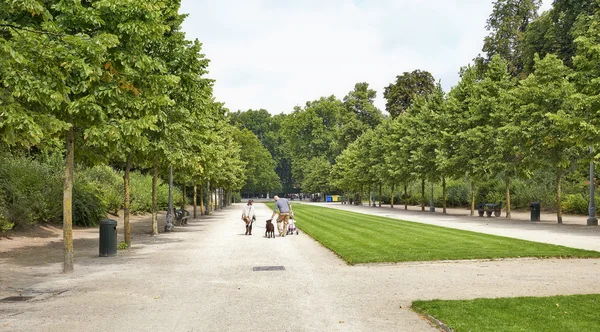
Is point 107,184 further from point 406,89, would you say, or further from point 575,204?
point 406,89

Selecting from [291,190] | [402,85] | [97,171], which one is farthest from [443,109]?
[291,190]

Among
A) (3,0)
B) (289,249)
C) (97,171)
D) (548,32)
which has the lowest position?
(289,249)

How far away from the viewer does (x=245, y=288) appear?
36.1 feet

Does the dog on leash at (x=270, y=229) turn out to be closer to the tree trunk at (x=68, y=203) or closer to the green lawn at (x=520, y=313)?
the tree trunk at (x=68, y=203)

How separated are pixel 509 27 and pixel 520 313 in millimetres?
63462

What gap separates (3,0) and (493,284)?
1145cm

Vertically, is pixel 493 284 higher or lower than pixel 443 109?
lower

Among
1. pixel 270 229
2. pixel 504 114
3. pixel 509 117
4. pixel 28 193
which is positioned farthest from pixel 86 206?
pixel 509 117

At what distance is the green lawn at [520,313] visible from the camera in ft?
24.5

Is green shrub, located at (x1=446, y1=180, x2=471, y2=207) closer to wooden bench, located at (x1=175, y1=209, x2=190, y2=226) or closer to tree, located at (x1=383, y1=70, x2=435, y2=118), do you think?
tree, located at (x1=383, y1=70, x2=435, y2=118)

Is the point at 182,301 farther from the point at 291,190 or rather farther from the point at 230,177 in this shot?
the point at 291,190

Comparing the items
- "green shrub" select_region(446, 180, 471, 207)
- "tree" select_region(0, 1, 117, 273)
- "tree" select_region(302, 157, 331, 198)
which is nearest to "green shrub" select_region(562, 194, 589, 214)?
"green shrub" select_region(446, 180, 471, 207)

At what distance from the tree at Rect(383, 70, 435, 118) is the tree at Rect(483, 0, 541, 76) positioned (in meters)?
17.8

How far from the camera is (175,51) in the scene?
1964 centimetres
